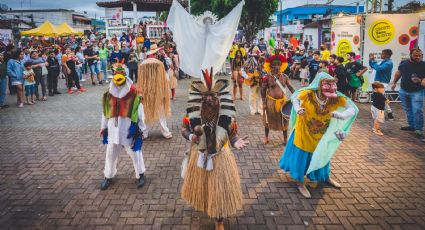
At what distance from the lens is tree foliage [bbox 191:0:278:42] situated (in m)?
24.6

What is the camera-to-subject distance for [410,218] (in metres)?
4.18

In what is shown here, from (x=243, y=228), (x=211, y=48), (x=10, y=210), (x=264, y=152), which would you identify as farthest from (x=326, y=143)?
(x=10, y=210)

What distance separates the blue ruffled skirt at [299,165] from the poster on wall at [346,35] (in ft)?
25.3

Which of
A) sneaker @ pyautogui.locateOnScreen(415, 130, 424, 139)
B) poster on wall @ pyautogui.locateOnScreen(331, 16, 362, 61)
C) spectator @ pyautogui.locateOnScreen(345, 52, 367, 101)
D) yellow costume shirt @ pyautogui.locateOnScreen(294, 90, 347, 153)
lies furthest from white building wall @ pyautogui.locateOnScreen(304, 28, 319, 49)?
yellow costume shirt @ pyautogui.locateOnScreen(294, 90, 347, 153)

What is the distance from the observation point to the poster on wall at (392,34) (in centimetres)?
1077

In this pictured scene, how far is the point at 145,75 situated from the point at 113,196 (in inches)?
130

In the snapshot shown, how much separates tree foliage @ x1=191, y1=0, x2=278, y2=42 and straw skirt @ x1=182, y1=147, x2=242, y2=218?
21.5 metres

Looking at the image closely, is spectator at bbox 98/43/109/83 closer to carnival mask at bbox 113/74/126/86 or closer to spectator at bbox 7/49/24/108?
spectator at bbox 7/49/24/108

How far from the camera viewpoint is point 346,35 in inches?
476

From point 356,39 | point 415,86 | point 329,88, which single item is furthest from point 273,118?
point 356,39

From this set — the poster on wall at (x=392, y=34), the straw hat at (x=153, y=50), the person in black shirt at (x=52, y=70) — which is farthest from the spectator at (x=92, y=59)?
the poster on wall at (x=392, y=34)

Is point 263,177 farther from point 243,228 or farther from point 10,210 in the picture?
point 10,210

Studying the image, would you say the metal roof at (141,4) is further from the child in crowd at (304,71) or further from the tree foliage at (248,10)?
the child in crowd at (304,71)

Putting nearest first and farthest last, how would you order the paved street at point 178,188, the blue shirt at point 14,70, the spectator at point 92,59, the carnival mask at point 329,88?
the paved street at point 178,188 → the carnival mask at point 329,88 → the blue shirt at point 14,70 → the spectator at point 92,59
